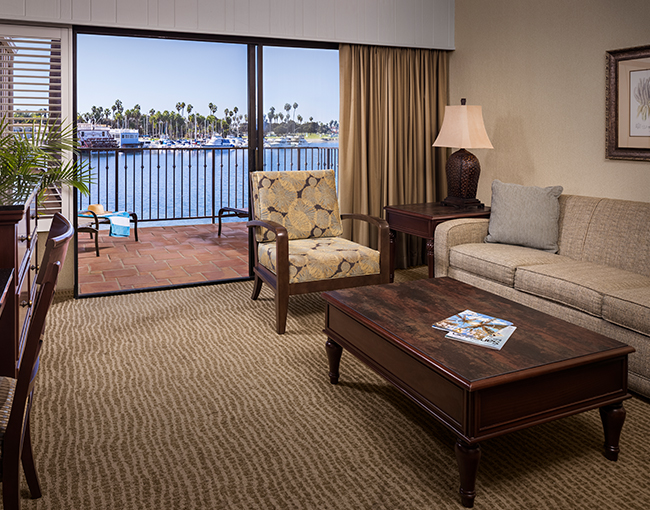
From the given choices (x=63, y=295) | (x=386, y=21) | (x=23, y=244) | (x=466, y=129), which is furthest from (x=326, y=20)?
(x=23, y=244)

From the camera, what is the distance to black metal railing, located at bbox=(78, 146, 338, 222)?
6.35 metres

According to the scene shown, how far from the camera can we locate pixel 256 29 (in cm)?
459

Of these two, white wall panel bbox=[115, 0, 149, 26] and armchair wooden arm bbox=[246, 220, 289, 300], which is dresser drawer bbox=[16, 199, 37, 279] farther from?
white wall panel bbox=[115, 0, 149, 26]

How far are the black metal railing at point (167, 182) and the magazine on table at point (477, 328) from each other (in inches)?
159

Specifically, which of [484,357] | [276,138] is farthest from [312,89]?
[484,357]

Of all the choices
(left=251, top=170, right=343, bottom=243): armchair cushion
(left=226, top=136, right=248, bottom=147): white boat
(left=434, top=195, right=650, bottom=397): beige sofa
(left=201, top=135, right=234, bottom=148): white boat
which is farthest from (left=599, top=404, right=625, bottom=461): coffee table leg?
(left=201, top=135, right=234, bottom=148): white boat

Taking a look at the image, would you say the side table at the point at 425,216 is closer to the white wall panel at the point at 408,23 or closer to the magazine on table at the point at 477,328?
the white wall panel at the point at 408,23

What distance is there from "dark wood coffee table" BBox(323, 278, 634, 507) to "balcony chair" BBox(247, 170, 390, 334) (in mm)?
1056

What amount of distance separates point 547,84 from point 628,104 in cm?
78

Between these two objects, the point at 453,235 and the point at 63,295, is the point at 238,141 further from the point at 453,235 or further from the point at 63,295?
the point at 453,235

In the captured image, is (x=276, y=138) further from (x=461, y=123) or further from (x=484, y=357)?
(x=484, y=357)

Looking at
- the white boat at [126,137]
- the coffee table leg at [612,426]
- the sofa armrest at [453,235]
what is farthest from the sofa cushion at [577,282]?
the white boat at [126,137]

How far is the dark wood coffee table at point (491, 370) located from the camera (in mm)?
1869

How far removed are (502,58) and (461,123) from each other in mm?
845
